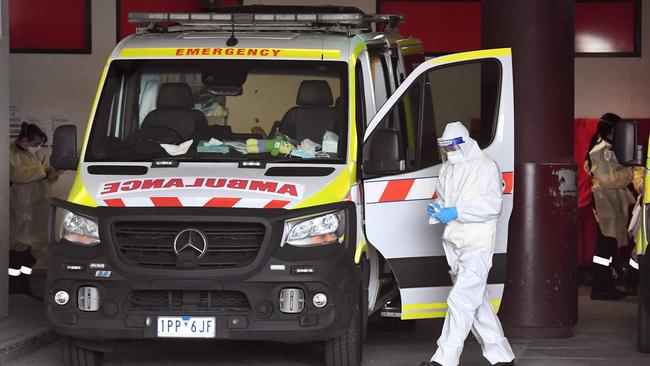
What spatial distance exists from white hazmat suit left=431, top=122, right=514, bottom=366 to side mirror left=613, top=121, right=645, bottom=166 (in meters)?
1.20

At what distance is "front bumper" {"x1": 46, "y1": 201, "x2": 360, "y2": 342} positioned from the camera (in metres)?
8.52

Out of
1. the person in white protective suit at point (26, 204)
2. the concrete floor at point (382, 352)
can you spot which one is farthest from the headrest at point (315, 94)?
the person in white protective suit at point (26, 204)

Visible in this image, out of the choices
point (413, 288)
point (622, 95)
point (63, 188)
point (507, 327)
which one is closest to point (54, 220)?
point (413, 288)

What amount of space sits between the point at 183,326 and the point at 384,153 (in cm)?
180

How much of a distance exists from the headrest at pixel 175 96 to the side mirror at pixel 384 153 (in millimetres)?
1352

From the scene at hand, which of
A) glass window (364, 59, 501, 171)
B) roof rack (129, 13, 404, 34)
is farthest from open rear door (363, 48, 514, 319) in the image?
roof rack (129, 13, 404, 34)

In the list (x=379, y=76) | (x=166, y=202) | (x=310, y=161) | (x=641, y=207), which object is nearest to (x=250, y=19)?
(x=379, y=76)

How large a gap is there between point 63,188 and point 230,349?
6.89 m

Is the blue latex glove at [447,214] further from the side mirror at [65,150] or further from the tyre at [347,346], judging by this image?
the side mirror at [65,150]

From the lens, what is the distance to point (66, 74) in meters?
16.8

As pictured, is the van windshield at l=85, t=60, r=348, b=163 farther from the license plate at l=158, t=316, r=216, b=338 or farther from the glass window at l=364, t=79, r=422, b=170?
the license plate at l=158, t=316, r=216, b=338

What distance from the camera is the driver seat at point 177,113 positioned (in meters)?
9.52

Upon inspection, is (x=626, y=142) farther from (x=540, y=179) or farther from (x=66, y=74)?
(x=66, y=74)

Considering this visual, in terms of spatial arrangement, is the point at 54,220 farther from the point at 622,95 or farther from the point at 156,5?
the point at 622,95
